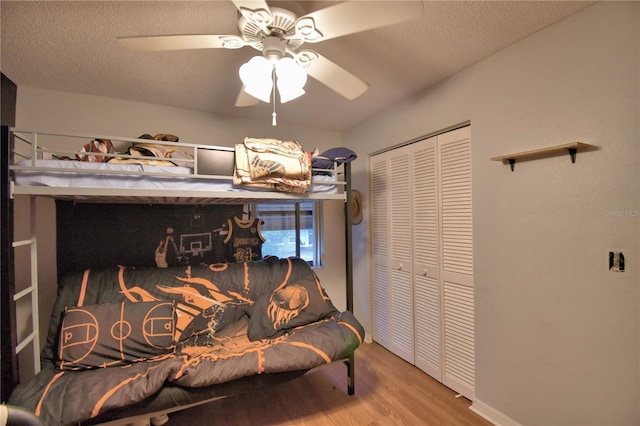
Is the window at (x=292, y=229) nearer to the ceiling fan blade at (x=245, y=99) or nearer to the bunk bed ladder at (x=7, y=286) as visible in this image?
the ceiling fan blade at (x=245, y=99)

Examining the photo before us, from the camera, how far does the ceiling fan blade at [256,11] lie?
0.97 m

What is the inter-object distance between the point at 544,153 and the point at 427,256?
112cm

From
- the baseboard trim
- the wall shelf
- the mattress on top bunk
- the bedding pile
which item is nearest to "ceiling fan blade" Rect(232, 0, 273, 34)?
the bedding pile

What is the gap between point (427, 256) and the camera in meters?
2.32

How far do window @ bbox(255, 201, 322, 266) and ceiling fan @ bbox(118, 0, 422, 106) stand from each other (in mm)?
1790

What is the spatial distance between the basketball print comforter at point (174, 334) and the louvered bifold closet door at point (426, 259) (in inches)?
28.7

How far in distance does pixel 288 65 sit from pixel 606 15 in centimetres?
155

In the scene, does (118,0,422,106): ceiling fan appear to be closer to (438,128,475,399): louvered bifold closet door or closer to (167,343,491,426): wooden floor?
(438,128,475,399): louvered bifold closet door

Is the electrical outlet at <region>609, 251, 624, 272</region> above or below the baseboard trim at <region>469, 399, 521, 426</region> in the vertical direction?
above

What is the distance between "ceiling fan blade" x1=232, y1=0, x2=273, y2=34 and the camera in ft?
3.17

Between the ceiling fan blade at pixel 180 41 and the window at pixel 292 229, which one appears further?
the window at pixel 292 229

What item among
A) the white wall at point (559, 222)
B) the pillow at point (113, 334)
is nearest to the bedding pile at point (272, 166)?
the pillow at point (113, 334)

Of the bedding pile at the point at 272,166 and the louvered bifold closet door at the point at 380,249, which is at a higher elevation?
the bedding pile at the point at 272,166

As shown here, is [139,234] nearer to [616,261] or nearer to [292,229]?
[292,229]
